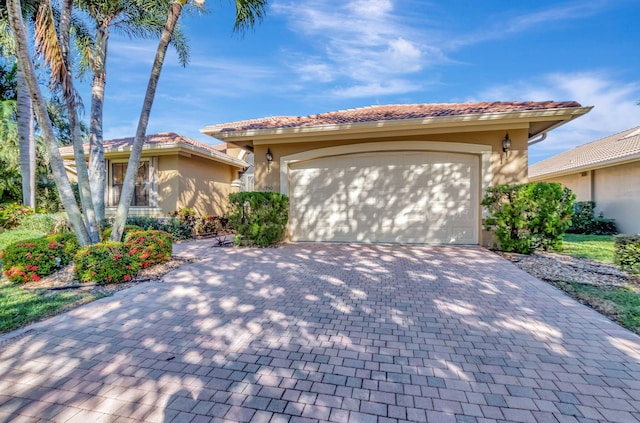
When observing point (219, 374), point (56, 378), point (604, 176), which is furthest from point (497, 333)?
point (604, 176)

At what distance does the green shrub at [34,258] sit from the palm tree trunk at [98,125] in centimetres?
276

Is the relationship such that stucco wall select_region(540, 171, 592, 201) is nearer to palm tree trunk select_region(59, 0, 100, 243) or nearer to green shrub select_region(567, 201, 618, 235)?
green shrub select_region(567, 201, 618, 235)

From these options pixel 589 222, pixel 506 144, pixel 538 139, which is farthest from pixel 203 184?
pixel 589 222

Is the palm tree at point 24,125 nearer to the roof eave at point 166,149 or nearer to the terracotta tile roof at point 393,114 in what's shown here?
the roof eave at point 166,149

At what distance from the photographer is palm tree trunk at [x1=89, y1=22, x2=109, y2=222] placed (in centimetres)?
855

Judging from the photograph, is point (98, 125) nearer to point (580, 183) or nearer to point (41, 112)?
point (41, 112)

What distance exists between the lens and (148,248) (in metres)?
5.79

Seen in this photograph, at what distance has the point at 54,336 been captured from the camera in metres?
3.11

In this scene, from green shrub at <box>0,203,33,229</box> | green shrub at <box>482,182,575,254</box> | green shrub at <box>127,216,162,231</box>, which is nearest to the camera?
green shrub at <box>482,182,575,254</box>

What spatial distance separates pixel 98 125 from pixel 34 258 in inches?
202

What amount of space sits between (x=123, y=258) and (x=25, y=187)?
376 inches

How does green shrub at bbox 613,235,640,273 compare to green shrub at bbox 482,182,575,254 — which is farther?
green shrub at bbox 482,182,575,254

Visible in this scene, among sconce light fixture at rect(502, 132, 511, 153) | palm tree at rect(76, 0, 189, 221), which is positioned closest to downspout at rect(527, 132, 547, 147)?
sconce light fixture at rect(502, 132, 511, 153)

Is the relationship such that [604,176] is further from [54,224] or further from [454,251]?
[54,224]
